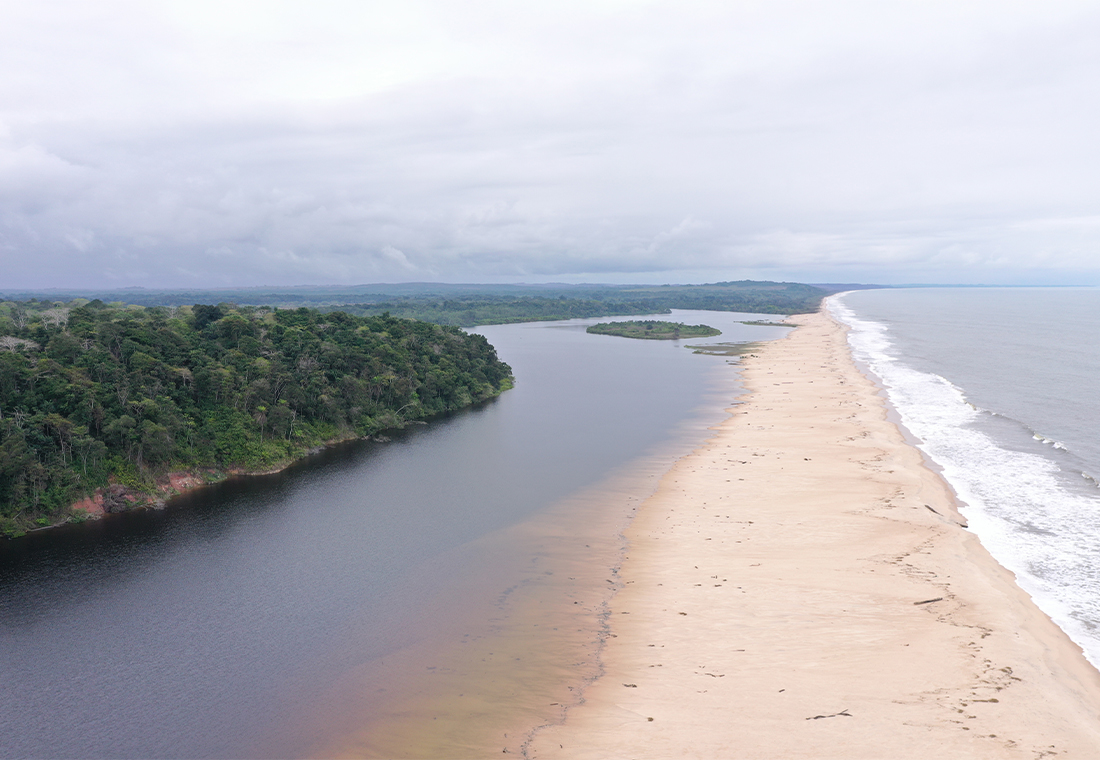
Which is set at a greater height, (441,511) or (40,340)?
(40,340)

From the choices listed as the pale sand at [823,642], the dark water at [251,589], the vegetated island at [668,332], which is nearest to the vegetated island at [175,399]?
the dark water at [251,589]

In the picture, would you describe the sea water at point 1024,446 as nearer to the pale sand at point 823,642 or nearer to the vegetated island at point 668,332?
the pale sand at point 823,642

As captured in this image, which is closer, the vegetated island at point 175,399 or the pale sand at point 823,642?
the pale sand at point 823,642

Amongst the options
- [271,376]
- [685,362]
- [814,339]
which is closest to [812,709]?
[271,376]

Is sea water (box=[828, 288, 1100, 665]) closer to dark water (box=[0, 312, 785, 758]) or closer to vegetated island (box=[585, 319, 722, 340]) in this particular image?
dark water (box=[0, 312, 785, 758])

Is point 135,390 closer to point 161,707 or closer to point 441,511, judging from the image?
point 441,511

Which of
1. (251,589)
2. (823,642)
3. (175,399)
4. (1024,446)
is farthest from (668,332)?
(823,642)

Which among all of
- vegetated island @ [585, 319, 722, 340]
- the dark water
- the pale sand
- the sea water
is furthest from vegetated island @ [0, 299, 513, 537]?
vegetated island @ [585, 319, 722, 340]
